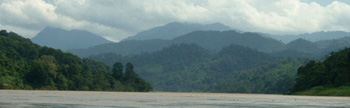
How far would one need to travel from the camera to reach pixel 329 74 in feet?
360

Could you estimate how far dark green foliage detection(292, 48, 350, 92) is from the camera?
102 m

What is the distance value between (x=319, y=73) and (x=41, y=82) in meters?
77.6

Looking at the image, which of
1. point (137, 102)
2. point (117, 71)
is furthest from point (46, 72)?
point (137, 102)

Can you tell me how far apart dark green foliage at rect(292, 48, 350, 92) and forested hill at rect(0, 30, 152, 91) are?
71304 mm

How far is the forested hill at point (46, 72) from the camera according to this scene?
12489 cm

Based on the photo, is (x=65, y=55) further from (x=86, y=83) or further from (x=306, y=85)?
(x=306, y=85)

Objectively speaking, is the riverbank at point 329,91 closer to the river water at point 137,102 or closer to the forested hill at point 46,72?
the river water at point 137,102

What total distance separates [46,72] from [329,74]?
3135 inches

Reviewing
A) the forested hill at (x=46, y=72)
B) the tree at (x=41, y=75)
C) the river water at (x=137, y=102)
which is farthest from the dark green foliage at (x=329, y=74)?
the forested hill at (x=46, y=72)

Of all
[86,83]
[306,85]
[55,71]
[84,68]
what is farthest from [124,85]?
[306,85]

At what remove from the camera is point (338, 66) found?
110 meters

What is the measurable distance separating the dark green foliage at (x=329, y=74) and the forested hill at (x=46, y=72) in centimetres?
7130

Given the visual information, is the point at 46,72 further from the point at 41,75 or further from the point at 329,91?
the point at 329,91

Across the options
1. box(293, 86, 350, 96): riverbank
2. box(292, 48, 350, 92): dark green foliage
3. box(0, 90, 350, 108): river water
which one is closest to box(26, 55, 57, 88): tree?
box(292, 48, 350, 92): dark green foliage
